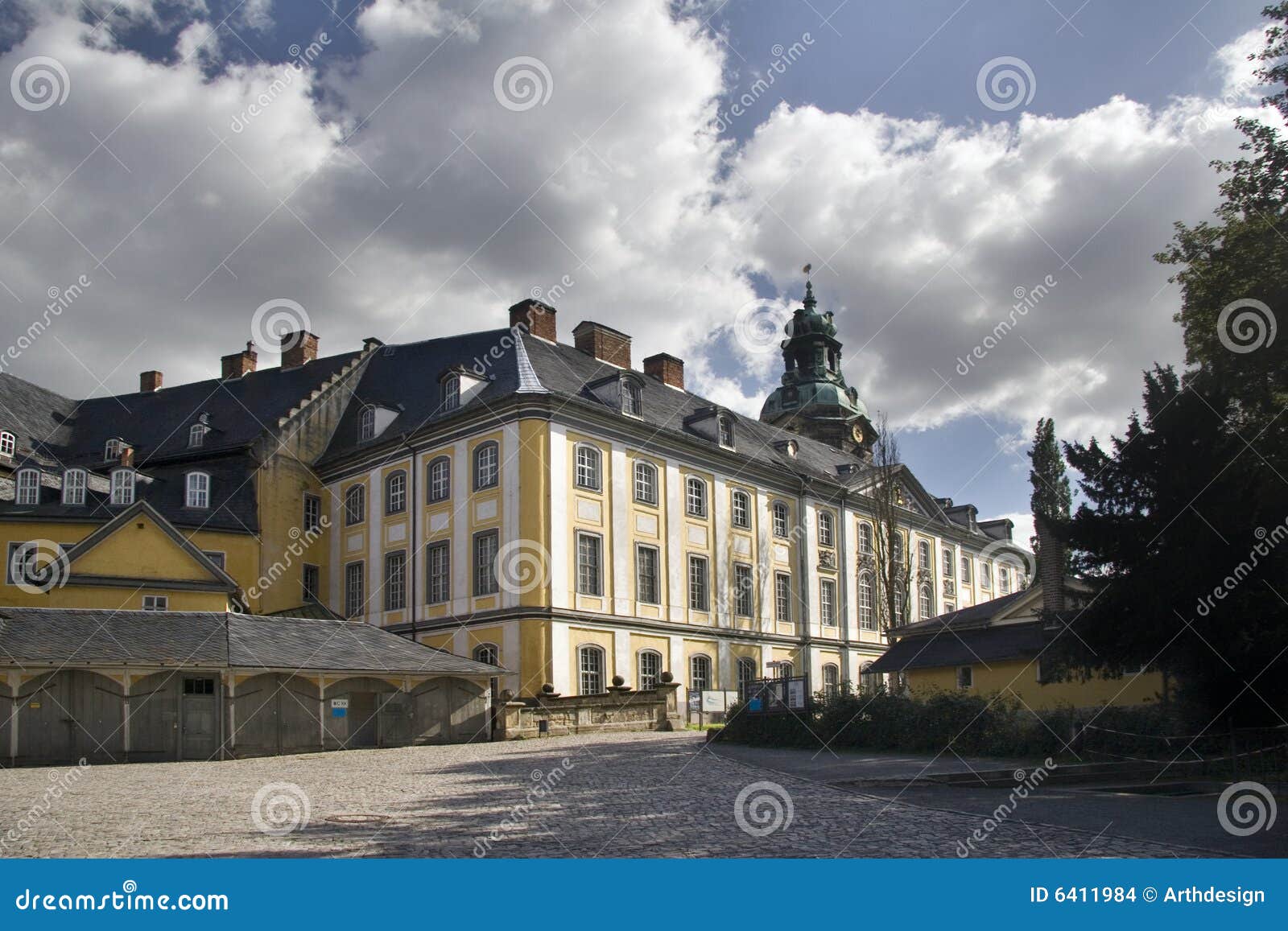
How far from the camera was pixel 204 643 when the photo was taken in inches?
1056

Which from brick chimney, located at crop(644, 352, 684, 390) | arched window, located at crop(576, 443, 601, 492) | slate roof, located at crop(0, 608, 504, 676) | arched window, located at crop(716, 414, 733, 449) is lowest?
slate roof, located at crop(0, 608, 504, 676)

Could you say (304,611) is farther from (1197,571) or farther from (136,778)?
(1197,571)

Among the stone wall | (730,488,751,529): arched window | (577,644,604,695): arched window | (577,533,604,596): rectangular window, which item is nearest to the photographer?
the stone wall

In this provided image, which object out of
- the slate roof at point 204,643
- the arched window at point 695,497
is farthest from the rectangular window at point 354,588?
the arched window at point 695,497

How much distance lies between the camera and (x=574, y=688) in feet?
120

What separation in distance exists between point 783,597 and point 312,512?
18.8m

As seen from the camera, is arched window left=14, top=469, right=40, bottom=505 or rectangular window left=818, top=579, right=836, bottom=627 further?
rectangular window left=818, top=579, right=836, bottom=627

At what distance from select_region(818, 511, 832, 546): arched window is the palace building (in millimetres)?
143

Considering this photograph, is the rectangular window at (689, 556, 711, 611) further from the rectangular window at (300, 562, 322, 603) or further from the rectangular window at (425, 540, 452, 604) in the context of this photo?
the rectangular window at (300, 562, 322, 603)

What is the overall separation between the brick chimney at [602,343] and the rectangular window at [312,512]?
38.1 feet

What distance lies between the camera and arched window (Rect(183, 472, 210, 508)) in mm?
→ 40906

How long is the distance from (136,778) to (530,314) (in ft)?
83.6

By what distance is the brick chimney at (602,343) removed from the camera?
44.6 m

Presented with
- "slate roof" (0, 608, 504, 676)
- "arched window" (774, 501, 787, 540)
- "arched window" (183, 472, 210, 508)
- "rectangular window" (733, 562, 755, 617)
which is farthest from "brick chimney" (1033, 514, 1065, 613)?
"arched window" (183, 472, 210, 508)
